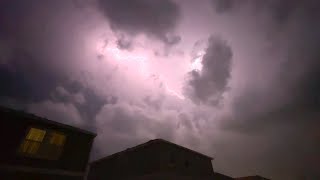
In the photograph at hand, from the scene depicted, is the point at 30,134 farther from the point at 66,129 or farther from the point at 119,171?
the point at 119,171

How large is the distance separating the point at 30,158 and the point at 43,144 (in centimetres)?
180

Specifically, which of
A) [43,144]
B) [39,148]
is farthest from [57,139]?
[39,148]

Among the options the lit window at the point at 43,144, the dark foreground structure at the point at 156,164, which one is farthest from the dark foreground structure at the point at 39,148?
the dark foreground structure at the point at 156,164

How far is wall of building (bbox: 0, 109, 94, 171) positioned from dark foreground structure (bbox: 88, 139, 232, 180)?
6929 millimetres

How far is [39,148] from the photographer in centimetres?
1805

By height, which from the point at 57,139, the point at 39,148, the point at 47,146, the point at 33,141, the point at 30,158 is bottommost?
the point at 30,158

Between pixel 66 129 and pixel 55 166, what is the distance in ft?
9.88

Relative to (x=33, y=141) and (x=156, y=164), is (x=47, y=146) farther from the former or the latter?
(x=156, y=164)

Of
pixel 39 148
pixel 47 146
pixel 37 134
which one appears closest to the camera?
pixel 37 134

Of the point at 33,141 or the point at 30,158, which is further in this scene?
the point at 33,141

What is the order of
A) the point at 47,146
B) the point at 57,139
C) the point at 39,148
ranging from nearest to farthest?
the point at 39,148 < the point at 47,146 < the point at 57,139

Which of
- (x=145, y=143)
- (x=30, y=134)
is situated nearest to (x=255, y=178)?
(x=145, y=143)

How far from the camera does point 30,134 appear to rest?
17.4 m

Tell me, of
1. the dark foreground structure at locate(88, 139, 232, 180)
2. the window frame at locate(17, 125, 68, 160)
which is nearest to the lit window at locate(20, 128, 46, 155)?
the window frame at locate(17, 125, 68, 160)
